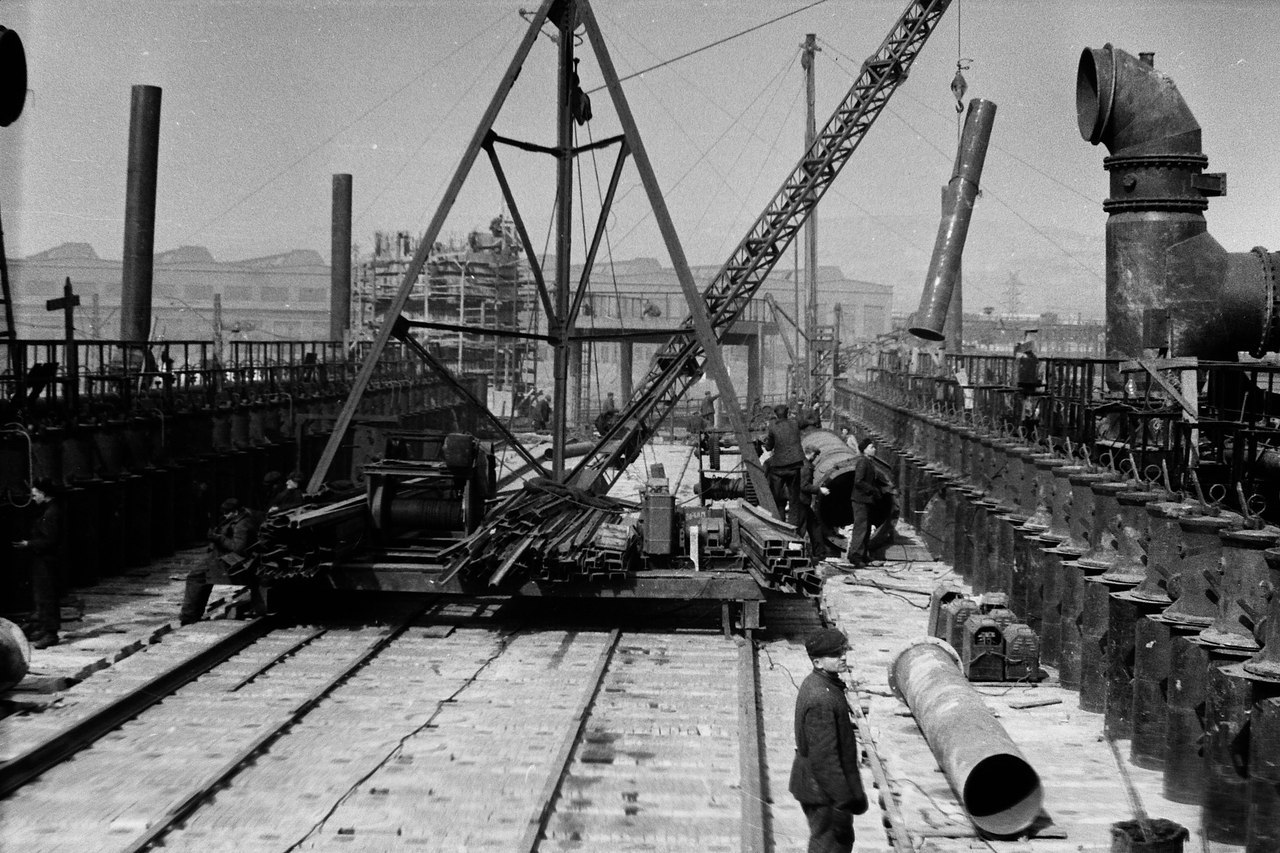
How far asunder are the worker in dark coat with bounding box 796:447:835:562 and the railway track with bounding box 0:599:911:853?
17.2 ft

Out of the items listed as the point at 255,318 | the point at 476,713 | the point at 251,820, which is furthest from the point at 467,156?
the point at 255,318

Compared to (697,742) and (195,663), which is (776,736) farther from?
(195,663)

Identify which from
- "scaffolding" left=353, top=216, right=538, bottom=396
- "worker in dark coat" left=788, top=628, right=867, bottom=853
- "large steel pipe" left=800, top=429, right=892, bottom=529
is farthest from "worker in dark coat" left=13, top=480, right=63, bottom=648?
"scaffolding" left=353, top=216, right=538, bottom=396

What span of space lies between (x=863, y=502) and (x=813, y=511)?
1022 millimetres

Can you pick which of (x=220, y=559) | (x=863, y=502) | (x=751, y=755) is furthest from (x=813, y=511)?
(x=751, y=755)

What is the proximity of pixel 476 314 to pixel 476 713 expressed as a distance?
48.0m

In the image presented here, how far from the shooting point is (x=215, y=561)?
44.9 ft

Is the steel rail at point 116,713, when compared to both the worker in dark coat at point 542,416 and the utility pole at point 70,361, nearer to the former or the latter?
the utility pole at point 70,361

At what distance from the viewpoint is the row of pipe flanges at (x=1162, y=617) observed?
804cm

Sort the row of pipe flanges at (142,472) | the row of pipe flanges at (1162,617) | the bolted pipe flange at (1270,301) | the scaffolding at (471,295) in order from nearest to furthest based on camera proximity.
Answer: the row of pipe flanges at (1162,617)
the bolted pipe flange at (1270,301)
the row of pipe flanges at (142,472)
the scaffolding at (471,295)

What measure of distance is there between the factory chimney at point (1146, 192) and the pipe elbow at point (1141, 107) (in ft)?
0.04

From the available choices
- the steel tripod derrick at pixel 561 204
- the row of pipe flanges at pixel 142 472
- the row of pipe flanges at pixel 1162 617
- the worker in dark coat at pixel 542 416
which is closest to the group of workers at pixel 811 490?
the row of pipe flanges at pixel 1162 617

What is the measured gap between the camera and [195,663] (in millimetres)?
11773

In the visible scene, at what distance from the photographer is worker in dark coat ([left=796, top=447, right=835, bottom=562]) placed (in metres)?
18.9
